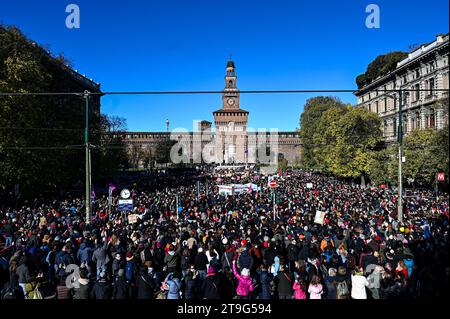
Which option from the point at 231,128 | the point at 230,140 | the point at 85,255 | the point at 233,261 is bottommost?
the point at 233,261

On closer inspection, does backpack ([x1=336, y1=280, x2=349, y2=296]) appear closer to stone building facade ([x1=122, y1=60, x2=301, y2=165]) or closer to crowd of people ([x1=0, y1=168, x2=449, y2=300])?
crowd of people ([x1=0, y1=168, x2=449, y2=300])

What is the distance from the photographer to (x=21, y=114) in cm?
2345

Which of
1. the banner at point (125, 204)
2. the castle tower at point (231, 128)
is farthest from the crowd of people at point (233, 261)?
the castle tower at point (231, 128)

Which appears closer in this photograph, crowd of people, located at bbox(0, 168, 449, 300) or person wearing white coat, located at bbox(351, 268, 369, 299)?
crowd of people, located at bbox(0, 168, 449, 300)

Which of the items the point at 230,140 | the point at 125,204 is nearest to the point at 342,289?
the point at 125,204

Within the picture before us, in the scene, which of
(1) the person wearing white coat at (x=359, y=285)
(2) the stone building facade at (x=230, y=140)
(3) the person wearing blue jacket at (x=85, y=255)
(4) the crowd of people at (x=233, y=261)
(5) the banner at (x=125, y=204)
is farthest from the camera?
(2) the stone building facade at (x=230, y=140)

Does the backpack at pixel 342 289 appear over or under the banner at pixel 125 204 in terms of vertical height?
under

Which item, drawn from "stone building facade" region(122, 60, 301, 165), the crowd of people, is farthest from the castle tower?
the crowd of people

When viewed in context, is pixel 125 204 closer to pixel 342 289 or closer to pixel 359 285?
pixel 342 289

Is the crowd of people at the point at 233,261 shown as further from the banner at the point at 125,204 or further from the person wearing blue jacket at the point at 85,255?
the banner at the point at 125,204

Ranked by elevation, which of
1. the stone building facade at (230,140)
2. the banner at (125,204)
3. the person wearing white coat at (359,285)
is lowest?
the person wearing white coat at (359,285)
